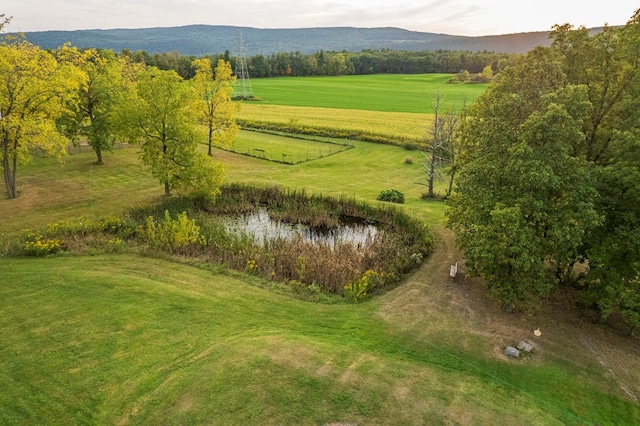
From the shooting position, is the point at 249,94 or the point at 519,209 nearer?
the point at 519,209

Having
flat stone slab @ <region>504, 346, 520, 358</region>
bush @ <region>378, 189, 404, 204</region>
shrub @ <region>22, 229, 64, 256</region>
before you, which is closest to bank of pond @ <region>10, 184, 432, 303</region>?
shrub @ <region>22, 229, 64, 256</region>

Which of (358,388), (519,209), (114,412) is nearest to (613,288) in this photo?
(519,209)

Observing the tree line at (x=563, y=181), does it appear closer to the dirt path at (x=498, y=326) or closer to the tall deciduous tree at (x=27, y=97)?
the dirt path at (x=498, y=326)

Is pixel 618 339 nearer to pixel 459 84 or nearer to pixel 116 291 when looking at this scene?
pixel 116 291

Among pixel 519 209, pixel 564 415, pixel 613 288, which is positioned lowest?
pixel 564 415

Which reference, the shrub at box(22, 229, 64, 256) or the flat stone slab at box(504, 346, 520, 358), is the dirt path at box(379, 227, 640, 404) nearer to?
the flat stone slab at box(504, 346, 520, 358)

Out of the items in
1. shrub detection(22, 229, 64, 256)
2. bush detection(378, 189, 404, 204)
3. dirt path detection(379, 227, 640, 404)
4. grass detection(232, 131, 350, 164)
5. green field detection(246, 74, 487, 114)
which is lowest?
dirt path detection(379, 227, 640, 404)
